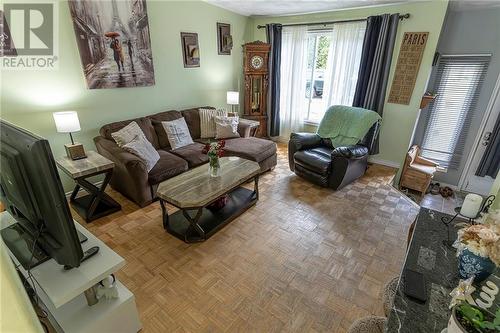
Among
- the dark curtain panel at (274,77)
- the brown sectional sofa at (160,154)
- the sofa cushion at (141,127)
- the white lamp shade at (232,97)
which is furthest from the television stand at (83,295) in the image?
the dark curtain panel at (274,77)

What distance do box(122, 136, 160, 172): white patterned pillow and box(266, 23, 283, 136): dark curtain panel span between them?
253 cm

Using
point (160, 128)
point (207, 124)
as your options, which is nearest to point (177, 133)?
point (160, 128)

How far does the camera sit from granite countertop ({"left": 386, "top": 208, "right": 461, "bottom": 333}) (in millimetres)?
823

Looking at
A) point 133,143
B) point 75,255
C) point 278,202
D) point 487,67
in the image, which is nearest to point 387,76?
point 487,67

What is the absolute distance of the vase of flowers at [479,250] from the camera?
859 millimetres

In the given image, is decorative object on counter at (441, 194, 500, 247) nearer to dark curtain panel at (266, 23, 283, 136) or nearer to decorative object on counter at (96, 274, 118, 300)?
decorative object on counter at (96, 274, 118, 300)

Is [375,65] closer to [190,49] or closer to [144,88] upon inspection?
[190,49]

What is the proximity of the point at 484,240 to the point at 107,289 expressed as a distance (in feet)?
5.61

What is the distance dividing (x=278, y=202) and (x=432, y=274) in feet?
6.38

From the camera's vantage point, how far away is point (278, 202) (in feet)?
9.54

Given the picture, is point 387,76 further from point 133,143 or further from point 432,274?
point 133,143

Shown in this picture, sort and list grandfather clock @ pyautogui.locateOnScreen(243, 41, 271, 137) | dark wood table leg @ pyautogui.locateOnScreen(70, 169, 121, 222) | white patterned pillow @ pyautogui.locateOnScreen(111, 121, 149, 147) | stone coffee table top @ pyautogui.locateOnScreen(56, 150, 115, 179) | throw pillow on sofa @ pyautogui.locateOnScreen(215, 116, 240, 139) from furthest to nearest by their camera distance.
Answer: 1. grandfather clock @ pyautogui.locateOnScreen(243, 41, 271, 137)
2. throw pillow on sofa @ pyautogui.locateOnScreen(215, 116, 240, 139)
3. white patterned pillow @ pyautogui.locateOnScreen(111, 121, 149, 147)
4. dark wood table leg @ pyautogui.locateOnScreen(70, 169, 121, 222)
5. stone coffee table top @ pyautogui.locateOnScreen(56, 150, 115, 179)

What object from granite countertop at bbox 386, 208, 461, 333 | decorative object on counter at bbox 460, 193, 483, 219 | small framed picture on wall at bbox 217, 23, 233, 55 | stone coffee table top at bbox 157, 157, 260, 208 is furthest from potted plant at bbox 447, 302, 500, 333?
small framed picture on wall at bbox 217, 23, 233, 55

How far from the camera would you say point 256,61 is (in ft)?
13.9
